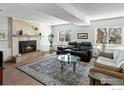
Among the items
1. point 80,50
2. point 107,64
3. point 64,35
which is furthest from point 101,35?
point 107,64

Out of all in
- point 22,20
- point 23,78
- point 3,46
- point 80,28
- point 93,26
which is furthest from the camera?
point 80,28

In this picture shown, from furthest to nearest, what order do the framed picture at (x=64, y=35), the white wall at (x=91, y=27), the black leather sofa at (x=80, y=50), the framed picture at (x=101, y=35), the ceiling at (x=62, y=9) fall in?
the framed picture at (x=64, y=35) → the framed picture at (x=101, y=35) → the white wall at (x=91, y=27) → the black leather sofa at (x=80, y=50) → the ceiling at (x=62, y=9)

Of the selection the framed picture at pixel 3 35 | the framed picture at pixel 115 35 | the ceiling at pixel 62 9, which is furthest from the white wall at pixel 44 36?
the framed picture at pixel 115 35

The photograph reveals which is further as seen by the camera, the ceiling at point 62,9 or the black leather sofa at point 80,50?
the black leather sofa at point 80,50

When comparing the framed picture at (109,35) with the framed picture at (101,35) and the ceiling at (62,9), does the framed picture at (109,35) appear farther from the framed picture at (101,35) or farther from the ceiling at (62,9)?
the ceiling at (62,9)

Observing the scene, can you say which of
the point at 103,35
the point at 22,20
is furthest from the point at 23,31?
the point at 103,35

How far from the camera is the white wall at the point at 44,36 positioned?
25.7 feet

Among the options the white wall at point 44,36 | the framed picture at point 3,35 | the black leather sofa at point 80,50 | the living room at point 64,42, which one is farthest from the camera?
the white wall at point 44,36

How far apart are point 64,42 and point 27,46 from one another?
2.88m

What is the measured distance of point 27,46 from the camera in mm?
6391

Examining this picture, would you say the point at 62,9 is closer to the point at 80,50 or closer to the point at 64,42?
the point at 80,50

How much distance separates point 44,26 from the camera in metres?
8.05
